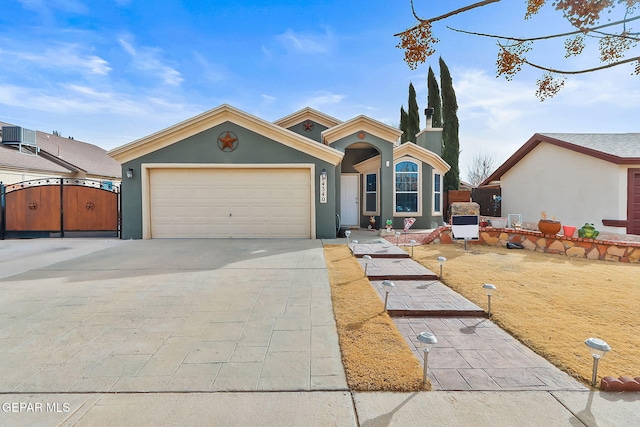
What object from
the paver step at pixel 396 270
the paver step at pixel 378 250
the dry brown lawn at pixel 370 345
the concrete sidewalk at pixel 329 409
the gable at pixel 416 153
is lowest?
the concrete sidewalk at pixel 329 409

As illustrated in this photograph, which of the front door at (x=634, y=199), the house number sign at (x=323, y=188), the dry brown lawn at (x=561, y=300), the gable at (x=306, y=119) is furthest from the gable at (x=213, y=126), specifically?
the front door at (x=634, y=199)

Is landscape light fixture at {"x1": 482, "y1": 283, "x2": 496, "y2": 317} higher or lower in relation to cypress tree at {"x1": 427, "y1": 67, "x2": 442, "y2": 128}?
lower

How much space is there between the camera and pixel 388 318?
3.57m

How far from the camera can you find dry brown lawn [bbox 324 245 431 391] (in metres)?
2.30

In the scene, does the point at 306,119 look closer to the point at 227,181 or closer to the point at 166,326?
the point at 227,181

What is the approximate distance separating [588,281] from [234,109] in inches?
386

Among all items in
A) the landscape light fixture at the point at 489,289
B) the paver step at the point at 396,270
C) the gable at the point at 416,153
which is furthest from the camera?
the gable at the point at 416,153

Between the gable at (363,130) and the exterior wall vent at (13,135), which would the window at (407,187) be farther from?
the exterior wall vent at (13,135)

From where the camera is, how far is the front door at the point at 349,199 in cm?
1349

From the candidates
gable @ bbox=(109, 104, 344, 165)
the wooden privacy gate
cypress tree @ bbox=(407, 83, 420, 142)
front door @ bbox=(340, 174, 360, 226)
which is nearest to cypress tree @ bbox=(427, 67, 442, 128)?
cypress tree @ bbox=(407, 83, 420, 142)

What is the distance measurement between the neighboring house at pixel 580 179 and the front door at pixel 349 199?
738 cm

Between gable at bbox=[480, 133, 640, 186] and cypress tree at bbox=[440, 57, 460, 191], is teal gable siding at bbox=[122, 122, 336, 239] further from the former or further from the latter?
cypress tree at bbox=[440, 57, 460, 191]

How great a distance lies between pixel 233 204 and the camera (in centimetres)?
985

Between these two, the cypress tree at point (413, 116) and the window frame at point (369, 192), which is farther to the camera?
the cypress tree at point (413, 116)
